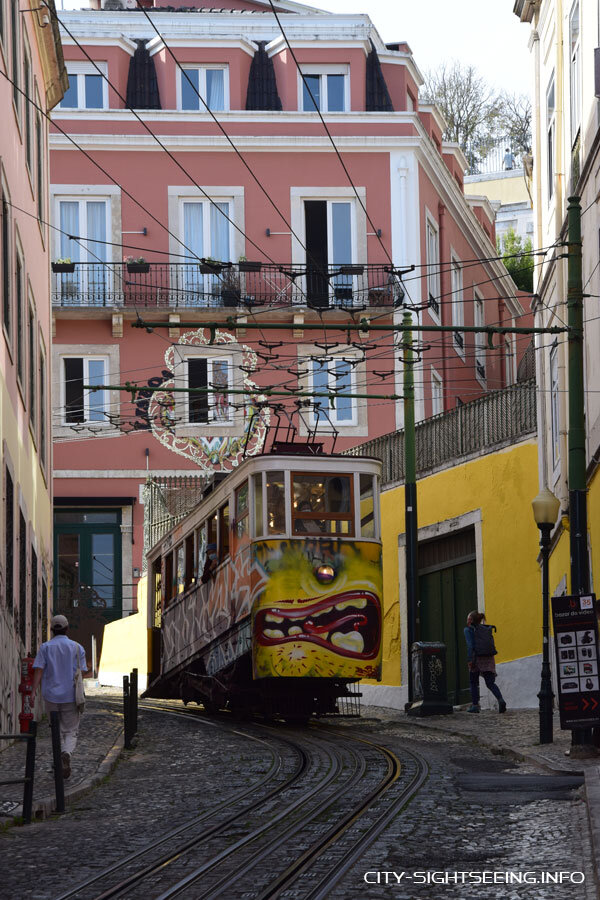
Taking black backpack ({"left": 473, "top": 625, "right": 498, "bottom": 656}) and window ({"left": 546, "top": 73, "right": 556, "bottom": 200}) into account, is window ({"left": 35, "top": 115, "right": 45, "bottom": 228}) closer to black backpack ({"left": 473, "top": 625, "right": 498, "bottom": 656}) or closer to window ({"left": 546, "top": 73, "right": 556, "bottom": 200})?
window ({"left": 546, "top": 73, "right": 556, "bottom": 200})

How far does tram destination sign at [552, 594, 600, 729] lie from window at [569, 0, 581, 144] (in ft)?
30.7

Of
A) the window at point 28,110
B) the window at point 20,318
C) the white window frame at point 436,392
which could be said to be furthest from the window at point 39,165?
the white window frame at point 436,392

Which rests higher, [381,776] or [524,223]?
[524,223]

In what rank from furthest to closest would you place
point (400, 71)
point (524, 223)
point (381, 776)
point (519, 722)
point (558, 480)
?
point (524, 223)
point (400, 71)
point (558, 480)
point (519, 722)
point (381, 776)

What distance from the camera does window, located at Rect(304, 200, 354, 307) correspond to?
39469 millimetres

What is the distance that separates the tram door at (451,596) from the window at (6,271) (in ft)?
34.0

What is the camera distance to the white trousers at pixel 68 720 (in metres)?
14.1

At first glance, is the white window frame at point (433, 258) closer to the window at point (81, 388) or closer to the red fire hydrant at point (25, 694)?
the window at point (81, 388)

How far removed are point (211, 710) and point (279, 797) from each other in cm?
1157

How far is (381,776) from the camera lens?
14547 mm

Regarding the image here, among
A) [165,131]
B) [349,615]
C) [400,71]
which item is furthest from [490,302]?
[349,615]

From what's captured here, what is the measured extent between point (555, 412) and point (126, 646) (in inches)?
581

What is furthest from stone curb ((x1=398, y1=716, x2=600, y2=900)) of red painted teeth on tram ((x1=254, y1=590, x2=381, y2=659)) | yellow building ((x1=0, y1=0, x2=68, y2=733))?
yellow building ((x1=0, y1=0, x2=68, y2=733))

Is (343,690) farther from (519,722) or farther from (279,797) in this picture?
(279,797)
